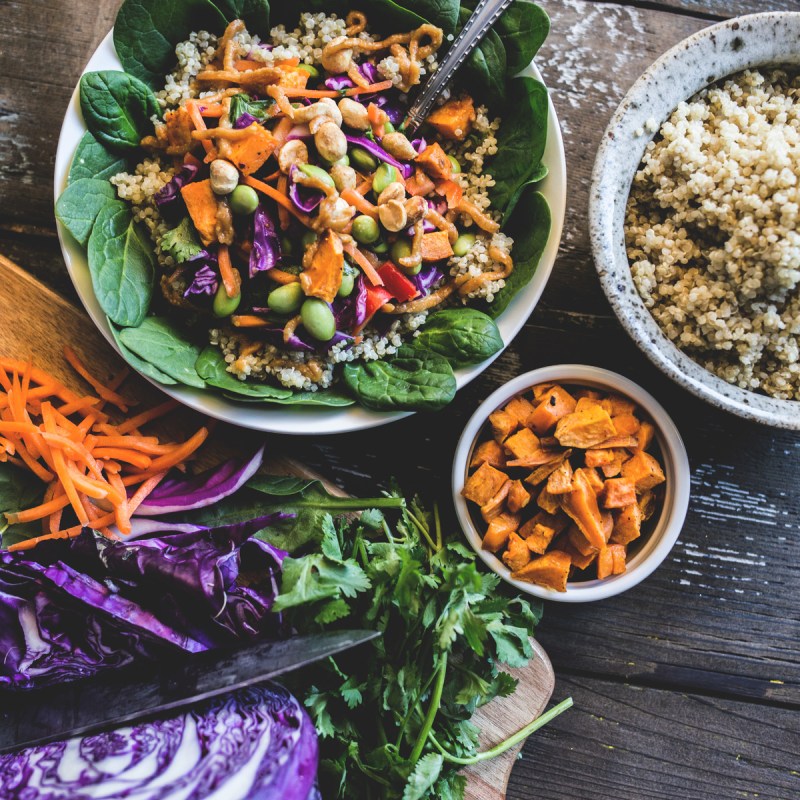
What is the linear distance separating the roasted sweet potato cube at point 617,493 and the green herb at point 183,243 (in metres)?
1.29

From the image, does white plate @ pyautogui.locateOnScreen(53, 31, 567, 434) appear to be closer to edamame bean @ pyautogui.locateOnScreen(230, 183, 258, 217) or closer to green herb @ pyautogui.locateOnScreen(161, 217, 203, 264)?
green herb @ pyautogui.locateOnScreen(161, 217, 203, 264)

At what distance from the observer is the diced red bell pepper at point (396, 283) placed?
6.61ft


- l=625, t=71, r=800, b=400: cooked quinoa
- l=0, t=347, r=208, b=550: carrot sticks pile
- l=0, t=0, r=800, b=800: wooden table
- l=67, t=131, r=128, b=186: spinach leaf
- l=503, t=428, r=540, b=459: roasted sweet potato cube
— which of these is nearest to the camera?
l=625, t=71, r=800, b=400: cooked quinoa

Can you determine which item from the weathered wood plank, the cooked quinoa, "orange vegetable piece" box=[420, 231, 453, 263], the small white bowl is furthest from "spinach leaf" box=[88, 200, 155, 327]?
the weathered wood plank

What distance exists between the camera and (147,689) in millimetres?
1985

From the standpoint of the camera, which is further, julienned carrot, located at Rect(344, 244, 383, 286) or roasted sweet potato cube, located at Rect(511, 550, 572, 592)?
roasted sweet potato cube, located at Rect(511, 550, 572, 592)

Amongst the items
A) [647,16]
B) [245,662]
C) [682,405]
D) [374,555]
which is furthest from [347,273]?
[647,16]

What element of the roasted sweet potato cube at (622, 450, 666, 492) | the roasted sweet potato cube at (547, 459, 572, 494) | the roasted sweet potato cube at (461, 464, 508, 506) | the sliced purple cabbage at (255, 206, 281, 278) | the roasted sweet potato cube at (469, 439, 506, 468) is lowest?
the roasted sweet potato cube at (461, 464, 508, 506)

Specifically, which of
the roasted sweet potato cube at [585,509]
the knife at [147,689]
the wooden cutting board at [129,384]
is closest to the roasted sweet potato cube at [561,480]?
the roasted sweet potato cube at [585,509]

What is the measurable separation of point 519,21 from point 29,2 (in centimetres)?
155

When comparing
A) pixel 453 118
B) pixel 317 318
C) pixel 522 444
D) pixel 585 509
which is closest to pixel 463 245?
pixel 453 118

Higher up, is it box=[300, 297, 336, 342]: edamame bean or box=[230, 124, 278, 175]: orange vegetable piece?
box=[230, 124, 278, 175]: orange vegetable piece

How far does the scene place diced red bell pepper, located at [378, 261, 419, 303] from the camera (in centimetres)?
202

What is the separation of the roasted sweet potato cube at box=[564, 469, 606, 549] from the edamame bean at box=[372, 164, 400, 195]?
3.13ft
